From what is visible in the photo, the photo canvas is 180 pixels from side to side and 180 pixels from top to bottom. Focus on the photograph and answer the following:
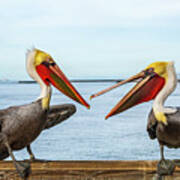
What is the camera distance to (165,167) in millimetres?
3564

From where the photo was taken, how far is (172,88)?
387 cm

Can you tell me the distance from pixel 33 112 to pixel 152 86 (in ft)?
3.43

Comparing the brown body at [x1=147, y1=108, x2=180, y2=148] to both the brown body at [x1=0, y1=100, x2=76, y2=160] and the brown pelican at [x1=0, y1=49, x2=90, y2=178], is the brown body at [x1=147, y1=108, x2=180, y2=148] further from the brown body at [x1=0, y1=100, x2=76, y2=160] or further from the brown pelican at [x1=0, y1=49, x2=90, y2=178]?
the brown body at [x1=0, y1=100, x2=76, y2=160]

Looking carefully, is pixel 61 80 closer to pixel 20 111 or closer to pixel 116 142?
pixel 20 111

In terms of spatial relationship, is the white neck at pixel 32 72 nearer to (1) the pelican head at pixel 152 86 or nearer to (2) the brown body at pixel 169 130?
(1) the pelican head at pixel 152 86

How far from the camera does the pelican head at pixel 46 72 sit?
3.96 metres

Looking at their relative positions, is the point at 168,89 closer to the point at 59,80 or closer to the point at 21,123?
the point at 59,80

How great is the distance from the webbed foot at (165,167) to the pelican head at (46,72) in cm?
99

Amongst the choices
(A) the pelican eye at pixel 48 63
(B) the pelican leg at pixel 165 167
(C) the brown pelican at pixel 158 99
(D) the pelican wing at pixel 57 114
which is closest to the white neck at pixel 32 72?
(A) the pelican eye at pixel 48 63

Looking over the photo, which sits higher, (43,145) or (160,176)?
(160,176)

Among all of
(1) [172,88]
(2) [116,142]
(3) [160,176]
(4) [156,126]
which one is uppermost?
(1) [172,88]

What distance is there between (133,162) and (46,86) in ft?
3.30

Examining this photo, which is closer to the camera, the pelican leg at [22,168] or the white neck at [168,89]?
the pelican leg at [22,168]

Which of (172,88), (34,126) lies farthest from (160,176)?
(34,126)
